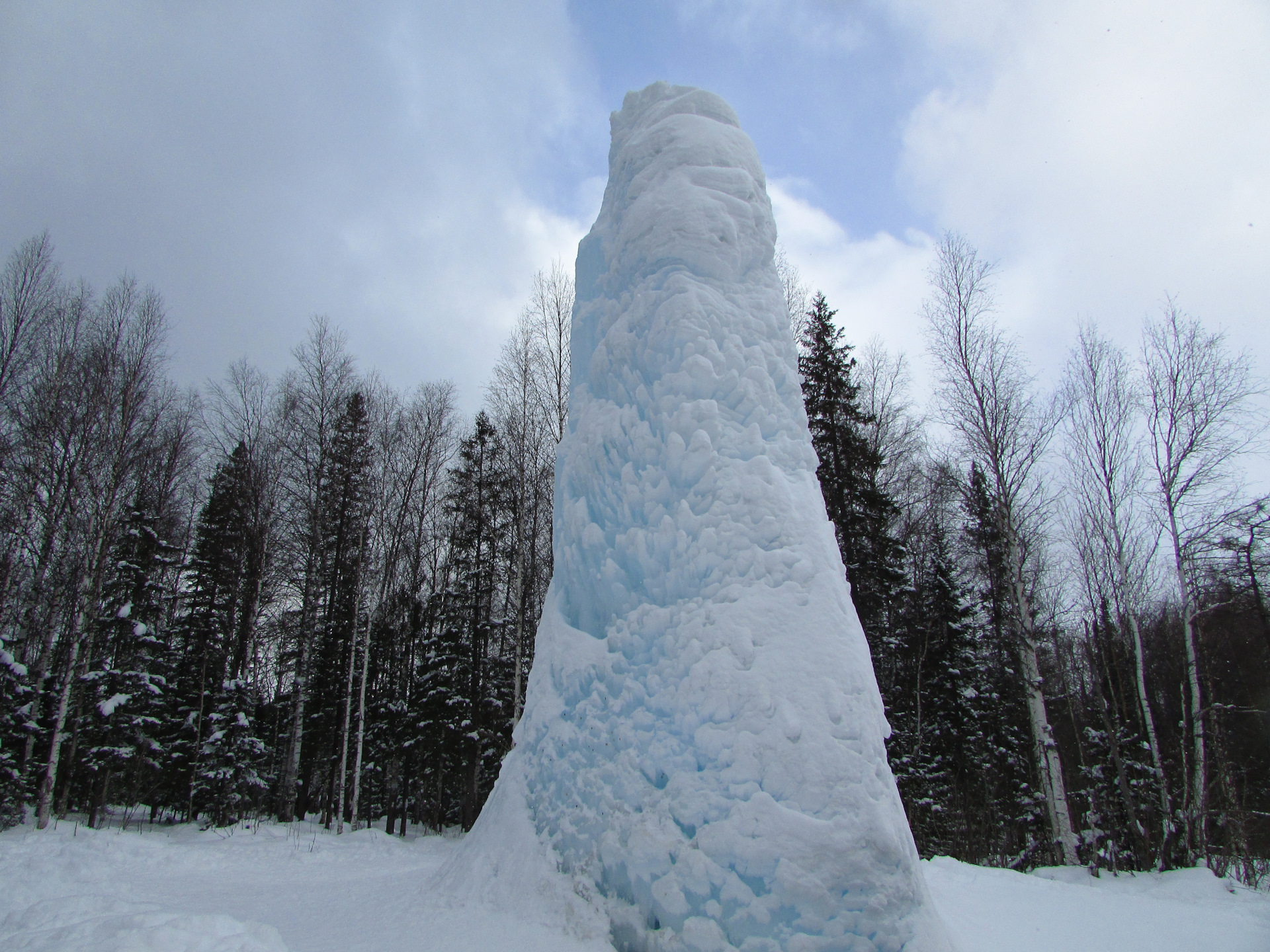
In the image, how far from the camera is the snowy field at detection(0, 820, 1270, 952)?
2.91 metres

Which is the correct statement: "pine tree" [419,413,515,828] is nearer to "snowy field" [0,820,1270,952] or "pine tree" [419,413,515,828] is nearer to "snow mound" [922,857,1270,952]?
"snowy field" [0,820,1270,952]

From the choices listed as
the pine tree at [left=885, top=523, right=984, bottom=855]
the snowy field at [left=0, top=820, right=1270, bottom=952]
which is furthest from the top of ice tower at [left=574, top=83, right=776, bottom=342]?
the pine tree at [left=885, top=523, right=984, bottom=855]

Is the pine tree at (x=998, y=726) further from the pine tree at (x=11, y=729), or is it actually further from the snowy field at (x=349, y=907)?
the pine tree at (x=11, y=729)

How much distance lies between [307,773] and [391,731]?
2304 mm

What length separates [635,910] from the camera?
2996 mm

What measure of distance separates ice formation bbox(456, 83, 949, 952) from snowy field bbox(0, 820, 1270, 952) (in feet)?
1.98

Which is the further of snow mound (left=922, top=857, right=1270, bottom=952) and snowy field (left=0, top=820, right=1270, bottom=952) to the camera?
snow mound (left=922, top=857, right=1270, bottom=952)

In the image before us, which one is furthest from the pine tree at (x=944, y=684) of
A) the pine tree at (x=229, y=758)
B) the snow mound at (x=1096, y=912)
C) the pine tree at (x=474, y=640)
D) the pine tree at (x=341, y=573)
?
the pine tree at (x=229, y=758)

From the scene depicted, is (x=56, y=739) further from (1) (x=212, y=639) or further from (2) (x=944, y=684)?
(2) (x=944, y=684)

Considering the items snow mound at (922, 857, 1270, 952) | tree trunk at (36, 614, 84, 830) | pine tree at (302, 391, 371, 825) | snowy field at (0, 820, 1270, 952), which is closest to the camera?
snowy field at (0, 820, 1270, 952)

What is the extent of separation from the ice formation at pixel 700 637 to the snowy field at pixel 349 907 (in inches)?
23.8

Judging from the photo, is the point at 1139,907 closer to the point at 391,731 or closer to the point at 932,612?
the point at 932,612

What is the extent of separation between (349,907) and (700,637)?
3062 mm

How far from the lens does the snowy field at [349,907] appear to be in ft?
9.54
